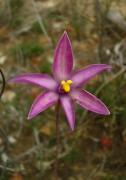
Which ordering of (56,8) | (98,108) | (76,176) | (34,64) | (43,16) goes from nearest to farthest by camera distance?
1. (98,108)
2. (76,176)
3. (34,64)
4. (43,16)
5. (56,8)

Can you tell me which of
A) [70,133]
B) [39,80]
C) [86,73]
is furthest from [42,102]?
[70,133]

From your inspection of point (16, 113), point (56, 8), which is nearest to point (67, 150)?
point (16, 113)

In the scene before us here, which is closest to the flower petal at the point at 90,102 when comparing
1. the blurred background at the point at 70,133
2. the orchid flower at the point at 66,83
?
the orchid flower at the point at 66,83

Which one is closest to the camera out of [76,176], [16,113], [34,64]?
[76,176]

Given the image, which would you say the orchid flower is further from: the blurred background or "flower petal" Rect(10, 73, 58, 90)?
the blurred background

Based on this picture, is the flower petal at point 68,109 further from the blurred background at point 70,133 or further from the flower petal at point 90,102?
the blurred background at point 70,133

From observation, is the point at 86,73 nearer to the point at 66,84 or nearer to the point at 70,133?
the point at 66,84

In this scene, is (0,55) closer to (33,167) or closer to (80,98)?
(33,167)
